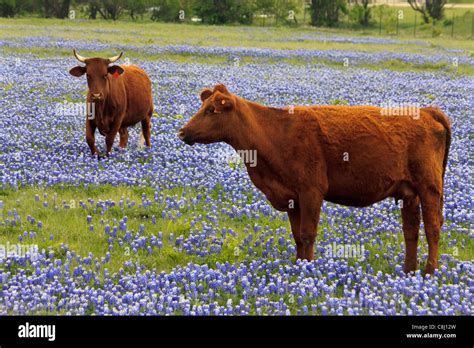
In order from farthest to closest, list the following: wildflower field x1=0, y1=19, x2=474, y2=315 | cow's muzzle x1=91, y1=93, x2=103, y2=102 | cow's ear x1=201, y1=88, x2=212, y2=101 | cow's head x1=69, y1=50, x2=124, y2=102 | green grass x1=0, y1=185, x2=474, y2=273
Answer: cow's head x1=69, y1=50, x2=124, y2=102 < cow's muzzle x1=91, y1=93, x2=103, y2=102 < green grass x1=0, y1=185, x2=474, y2=273 < cow's ear x1=201, y1=88, x2=212, y2=101 < wildflower field x1=0, y1=19, x2=474, y2=315

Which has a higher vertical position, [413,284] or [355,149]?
[355,149]

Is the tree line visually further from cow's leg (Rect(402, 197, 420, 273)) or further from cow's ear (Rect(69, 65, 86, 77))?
cow's leg (Rect(402, 197, 420, 273))

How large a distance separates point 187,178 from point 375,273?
467 centimetres

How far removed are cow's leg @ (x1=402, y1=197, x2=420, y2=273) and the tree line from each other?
→ 7343 cm

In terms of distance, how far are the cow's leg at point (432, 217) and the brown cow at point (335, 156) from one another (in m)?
0.01

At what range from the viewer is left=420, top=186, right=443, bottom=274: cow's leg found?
7359 mm

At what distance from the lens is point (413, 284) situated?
7.06 m

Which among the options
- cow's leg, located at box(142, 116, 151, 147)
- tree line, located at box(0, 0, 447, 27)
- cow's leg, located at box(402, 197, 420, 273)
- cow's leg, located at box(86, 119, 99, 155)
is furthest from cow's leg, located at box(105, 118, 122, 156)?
tree line, located at box(0, 0, 447, 27)

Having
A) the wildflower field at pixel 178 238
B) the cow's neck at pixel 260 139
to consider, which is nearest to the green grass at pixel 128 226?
the wildflower field at pixel 178 238

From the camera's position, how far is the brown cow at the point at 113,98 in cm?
1248

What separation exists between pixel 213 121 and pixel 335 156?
137 centimetres

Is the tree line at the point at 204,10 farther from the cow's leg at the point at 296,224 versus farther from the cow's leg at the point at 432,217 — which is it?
the cow's leg at the point at 432,217
